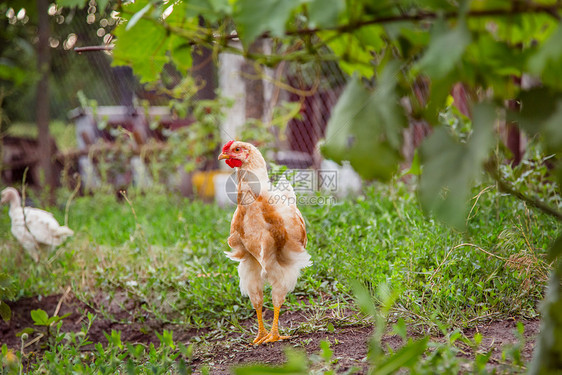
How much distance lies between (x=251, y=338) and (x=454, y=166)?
1934 millimetres

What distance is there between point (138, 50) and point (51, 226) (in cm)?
289

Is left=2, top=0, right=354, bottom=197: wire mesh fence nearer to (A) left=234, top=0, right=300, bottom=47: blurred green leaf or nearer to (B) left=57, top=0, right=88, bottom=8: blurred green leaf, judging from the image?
(B) left=57, top=0, right=88, bottom=8: blurred green leaf

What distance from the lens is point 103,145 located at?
→ 21.4ft

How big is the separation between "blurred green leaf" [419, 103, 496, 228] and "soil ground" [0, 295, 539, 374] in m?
1.01

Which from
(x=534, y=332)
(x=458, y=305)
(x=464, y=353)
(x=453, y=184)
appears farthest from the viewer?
(x=458, y=305)

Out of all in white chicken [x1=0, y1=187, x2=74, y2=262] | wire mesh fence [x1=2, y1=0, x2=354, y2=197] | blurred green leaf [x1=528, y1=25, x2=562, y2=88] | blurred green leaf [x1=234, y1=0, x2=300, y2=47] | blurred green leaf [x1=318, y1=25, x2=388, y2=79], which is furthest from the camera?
wire mesh fence [x1=2, y1=0, x2=354, y2=197]

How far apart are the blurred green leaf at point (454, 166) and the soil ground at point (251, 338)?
1012 mm

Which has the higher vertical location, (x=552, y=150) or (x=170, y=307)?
(x=552, y=150)

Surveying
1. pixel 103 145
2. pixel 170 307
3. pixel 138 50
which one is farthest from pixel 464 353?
pixel 103 145

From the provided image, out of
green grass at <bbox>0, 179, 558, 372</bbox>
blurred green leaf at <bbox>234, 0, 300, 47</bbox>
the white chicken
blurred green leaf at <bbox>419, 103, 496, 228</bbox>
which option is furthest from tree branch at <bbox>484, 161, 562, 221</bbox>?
the white chicken

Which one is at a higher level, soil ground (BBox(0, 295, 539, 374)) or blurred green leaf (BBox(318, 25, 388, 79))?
blurred green leaf (BBox(318, 25, 388, 79))

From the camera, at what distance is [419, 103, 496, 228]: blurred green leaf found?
906 millimetres

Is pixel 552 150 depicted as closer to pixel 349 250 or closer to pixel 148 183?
pixel 349 250

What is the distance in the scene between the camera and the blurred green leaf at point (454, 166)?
906 millimetres
